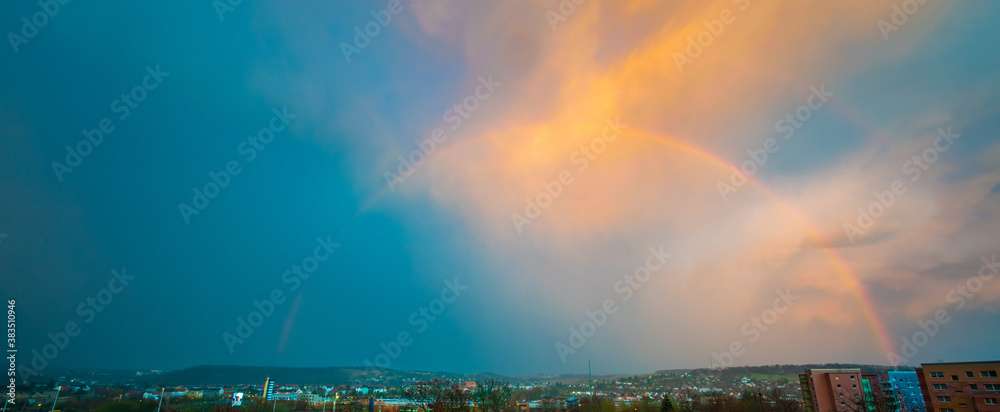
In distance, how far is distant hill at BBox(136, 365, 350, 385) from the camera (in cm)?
12581

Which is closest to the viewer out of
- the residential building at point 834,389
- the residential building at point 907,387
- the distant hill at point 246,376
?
the residential building at point 834,389

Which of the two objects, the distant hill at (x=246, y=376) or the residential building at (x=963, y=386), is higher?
the distant hill at (x=246, y=376)

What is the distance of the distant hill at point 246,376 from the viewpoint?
126m

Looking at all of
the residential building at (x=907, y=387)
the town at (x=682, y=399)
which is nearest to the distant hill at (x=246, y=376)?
the town at (x=682, y=399)

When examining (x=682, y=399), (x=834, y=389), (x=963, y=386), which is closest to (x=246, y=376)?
(x=682, y=399)

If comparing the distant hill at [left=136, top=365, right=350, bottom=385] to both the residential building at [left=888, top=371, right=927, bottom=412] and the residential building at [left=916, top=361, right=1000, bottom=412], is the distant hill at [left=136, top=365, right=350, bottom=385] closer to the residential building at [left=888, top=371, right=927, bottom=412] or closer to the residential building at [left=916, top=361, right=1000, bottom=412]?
the residential building at [left=888, top=371, right=927, bottom=412]

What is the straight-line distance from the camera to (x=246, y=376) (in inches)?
5650

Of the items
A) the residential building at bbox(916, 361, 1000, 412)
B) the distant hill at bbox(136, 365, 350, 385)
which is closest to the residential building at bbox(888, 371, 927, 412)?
the residential building at bbox(916, 361, 1000, 412)

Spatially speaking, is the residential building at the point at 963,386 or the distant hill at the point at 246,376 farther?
the distant hill at the point at 246,376

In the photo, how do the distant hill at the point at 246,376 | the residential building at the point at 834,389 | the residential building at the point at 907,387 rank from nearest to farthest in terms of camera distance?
the residential building at the point at 834,389, the residential building at the point at 907,387, the distant hill at the point at 246,376

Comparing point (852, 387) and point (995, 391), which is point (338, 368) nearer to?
point (852, 387)

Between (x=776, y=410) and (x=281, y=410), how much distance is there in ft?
241

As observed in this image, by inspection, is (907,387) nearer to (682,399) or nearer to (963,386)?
(682,399)

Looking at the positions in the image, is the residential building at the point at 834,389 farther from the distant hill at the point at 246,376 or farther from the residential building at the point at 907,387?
the distant hill at the point at 246,376
